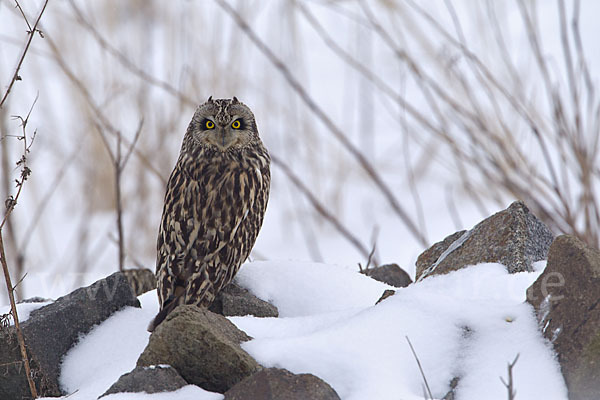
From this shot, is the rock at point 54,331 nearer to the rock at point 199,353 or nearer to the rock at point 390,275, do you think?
the rock at point 199,353

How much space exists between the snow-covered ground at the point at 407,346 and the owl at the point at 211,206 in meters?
0.36

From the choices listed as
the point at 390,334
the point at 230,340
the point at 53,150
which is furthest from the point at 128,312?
the point at 53,150

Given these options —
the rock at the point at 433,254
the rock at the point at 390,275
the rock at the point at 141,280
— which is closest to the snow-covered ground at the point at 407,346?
the rock at the point at 433,254

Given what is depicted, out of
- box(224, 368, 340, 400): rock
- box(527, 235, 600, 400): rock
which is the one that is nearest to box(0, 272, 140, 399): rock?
box(224, 368, 340, 400): rock

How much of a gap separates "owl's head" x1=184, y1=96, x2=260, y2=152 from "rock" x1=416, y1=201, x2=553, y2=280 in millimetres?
983

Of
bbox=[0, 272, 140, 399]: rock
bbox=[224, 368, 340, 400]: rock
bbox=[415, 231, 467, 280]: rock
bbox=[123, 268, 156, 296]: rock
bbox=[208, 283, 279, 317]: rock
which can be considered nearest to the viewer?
bbox=[224, 368, 340, 400]: rock

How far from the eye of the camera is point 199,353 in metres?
1.79

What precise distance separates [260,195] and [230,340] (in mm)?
1230

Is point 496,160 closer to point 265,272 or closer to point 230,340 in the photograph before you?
point 265,272

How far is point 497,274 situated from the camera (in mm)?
2299

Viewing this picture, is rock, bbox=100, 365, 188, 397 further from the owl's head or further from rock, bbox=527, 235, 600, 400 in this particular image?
the owl's head

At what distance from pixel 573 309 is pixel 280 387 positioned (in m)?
0.68

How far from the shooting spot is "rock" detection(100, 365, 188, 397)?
171 cm

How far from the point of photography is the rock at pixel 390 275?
117 inches
